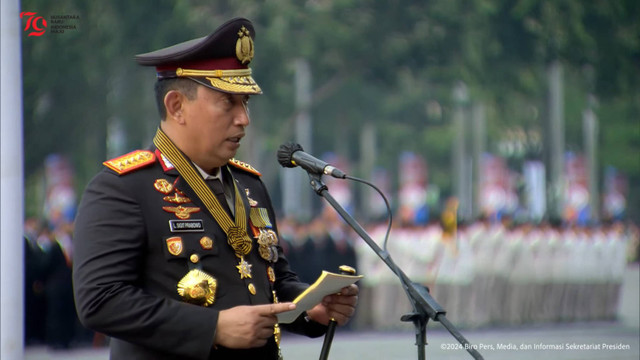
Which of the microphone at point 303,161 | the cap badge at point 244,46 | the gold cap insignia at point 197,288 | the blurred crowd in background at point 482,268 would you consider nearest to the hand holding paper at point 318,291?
the gold cap insignia at point 197,288

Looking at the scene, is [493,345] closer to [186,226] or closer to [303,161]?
[303,161]

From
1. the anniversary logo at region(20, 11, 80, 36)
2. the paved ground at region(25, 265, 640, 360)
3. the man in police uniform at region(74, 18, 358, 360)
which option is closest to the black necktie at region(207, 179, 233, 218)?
the man in police uniform at region(74, 18, 358, 360)

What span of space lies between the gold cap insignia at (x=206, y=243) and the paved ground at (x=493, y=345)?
9108mm

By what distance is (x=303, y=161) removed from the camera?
3.62 m

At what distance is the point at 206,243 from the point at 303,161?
45 centimetres

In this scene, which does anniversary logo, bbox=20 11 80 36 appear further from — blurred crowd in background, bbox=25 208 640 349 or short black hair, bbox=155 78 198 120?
short black hair, bbox=155 78 198 120

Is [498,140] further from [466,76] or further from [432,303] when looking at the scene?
[432,303]

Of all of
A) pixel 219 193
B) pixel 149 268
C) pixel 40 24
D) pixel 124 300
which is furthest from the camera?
pixel 40 24

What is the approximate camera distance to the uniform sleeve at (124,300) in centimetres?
316

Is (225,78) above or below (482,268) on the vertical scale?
above

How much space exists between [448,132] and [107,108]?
83.7 feet

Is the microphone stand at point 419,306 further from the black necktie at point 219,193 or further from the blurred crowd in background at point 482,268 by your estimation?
the blurred crowd in background at point 482,268

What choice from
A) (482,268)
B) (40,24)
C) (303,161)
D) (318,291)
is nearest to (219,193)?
(303,161)

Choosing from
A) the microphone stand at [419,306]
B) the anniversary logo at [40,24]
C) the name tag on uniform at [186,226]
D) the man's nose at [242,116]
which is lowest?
the microphone stand at [419,306]
